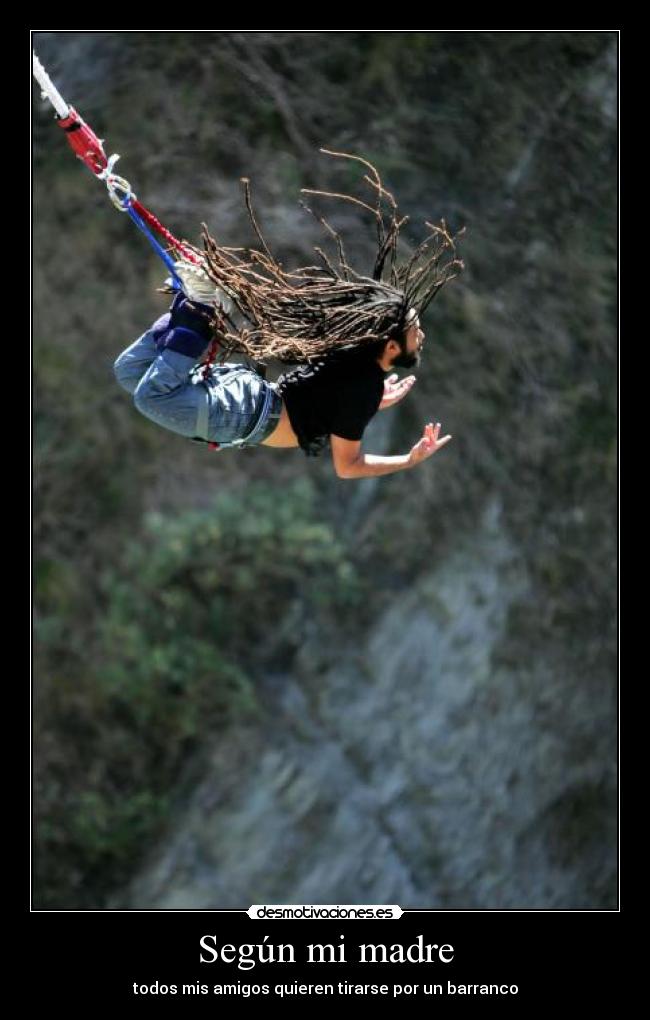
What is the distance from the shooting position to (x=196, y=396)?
4.55 m

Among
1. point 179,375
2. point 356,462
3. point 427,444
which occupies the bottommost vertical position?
point 356,462

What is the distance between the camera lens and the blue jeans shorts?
4.54m

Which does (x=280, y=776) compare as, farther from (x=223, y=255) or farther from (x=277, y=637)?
(x=223, y=255)

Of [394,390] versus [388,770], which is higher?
[394,390]

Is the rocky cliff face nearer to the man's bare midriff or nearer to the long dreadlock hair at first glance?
the man's bare midriff

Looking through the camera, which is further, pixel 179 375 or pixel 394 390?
pixel 394 390

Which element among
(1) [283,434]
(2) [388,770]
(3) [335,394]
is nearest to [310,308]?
(3) [335,394]

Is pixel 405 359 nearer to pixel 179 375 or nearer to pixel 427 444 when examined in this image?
pixel 427 444

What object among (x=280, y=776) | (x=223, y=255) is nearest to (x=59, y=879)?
(x=280, y=776)

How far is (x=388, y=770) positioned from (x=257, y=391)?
5490 mm

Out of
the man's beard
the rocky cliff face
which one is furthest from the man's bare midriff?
the rocky cliff face

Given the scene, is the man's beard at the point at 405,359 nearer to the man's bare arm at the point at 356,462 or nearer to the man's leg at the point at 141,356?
the man's bare arm at the point at 356,462

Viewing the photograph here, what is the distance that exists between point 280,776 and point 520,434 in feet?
8.98

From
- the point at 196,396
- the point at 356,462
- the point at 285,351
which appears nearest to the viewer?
the point at 285,351
